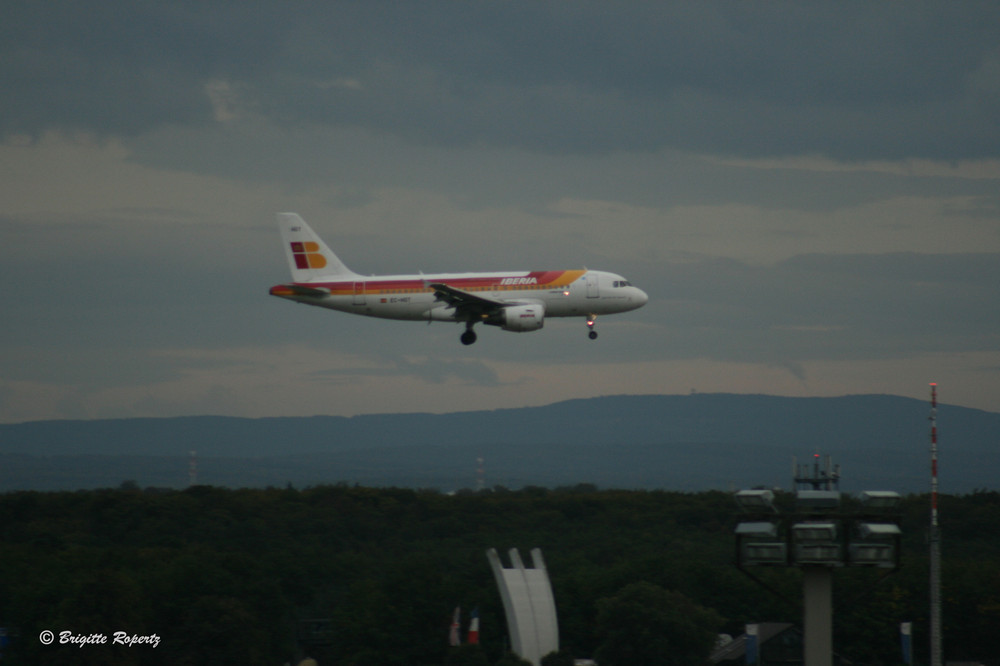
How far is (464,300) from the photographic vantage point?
7181 cm

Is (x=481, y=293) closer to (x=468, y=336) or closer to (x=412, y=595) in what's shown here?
(x=468, y=336)

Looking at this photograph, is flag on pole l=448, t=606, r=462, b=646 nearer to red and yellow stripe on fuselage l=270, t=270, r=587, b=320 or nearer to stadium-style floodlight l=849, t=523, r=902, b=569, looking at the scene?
red and yellow stripe on fuselage l=270, t=270, r=587, b=320

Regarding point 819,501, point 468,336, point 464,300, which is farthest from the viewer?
point 468,336

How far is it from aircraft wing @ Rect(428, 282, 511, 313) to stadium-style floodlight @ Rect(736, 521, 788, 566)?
30.2m

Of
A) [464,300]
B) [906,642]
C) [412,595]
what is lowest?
[906,642]

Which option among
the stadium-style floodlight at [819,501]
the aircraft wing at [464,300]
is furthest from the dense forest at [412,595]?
the aircraft wing at [464,300]

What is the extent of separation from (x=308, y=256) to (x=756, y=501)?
4263cm

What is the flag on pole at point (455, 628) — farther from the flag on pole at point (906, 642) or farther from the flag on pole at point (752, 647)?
the flag on pole at point (906, 642)

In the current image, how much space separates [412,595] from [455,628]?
3921 mm

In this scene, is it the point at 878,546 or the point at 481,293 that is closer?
the point at 878,546

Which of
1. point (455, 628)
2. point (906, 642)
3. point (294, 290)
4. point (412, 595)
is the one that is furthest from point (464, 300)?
point (906, 642)

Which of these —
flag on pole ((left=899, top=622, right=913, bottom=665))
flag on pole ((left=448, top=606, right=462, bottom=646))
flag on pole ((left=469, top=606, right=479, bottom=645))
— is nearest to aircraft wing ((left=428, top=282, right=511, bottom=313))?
flag on pole ((left=469, top=606, right=479, bottom=645))

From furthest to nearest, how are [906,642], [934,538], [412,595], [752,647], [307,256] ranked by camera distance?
[307,256] < [412,595] < [906,642] < [752,647] < [934,538]

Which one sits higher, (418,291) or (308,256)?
(308,256)
